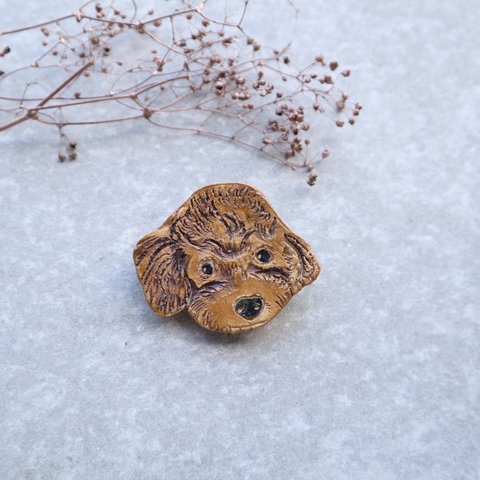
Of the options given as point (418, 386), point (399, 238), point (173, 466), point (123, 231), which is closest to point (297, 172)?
point (399, 238)

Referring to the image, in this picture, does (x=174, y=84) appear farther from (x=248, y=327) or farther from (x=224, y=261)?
(x=248, y=327)

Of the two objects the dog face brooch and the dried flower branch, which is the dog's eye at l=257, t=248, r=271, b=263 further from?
the dried flower branch

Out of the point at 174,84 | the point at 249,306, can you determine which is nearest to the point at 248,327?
the point at 249,306

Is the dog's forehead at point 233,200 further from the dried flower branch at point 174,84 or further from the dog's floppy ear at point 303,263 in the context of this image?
the dried flower branch at point 174,84

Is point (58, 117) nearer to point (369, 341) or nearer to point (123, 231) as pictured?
point (123, 231)

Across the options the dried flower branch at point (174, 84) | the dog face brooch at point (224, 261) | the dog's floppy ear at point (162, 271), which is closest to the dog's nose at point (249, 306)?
the dog face brooch at point (224, 261)
